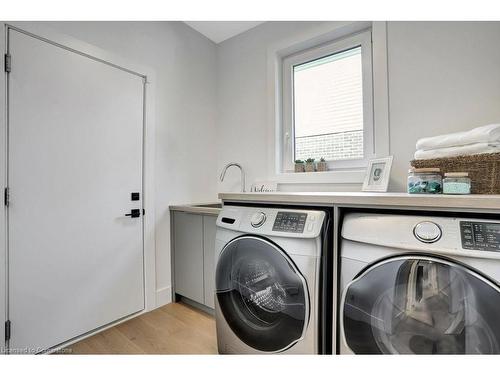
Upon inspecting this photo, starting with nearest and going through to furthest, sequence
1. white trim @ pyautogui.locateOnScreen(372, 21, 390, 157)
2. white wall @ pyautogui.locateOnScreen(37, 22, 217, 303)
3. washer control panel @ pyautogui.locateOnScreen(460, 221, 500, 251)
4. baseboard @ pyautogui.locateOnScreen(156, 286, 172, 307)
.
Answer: washer control panel @ pyautogui.locateOnScreen(460, 221, 500, 251)
white trim @ pyautogui.locateOnScreen(372, 21, 390, 157)
white wall @ pyautogui.locateOnScreen(37, 22, 217, 303)
baseboard @ pyautogui.locateOnScreen(156, 286, 172, 307)

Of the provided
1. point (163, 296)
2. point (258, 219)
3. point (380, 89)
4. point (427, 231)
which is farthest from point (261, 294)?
point (380, 89)

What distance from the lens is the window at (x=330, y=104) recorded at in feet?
6.14

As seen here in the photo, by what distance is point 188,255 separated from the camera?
2.08 m

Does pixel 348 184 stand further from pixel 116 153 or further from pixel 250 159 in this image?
pixel 116 153

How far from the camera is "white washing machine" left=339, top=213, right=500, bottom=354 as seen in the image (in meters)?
0.78

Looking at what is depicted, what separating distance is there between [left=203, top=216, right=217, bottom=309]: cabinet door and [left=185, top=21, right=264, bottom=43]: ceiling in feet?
5.80

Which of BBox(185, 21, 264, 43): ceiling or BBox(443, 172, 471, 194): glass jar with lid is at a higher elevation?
BBox(185, 21, 264, 43): ceiling

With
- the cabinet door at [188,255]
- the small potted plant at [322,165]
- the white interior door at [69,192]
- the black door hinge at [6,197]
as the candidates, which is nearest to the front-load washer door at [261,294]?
the cabinet door at [188,255]

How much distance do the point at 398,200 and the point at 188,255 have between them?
1.63 meters

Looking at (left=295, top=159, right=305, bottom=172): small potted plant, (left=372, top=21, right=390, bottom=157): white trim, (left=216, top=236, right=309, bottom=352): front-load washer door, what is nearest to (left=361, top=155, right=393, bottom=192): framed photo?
(left=372, top=21, right=390, bottom=157): white trim

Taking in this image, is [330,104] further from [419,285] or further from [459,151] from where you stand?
[419,285]

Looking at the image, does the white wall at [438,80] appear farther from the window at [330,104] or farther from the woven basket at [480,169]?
the woven basket at [480,169]

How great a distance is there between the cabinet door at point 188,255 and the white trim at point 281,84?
0.79 m

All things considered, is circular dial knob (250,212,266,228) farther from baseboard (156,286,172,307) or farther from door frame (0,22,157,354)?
baseboard (156,286,172,307)
